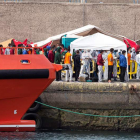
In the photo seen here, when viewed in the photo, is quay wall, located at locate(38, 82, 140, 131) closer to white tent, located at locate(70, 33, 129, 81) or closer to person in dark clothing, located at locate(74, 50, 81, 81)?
person in dark clothing, located at locate(74, 50, 81, 81)

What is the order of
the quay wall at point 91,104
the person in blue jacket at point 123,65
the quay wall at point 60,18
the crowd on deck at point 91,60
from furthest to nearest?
the quay wall at point 60,18 → the person in blue jacket at point 123,65 → the crowd on deck at point 91,60 → the quay wall at point 91,104

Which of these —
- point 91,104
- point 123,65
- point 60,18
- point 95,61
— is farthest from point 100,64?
point 60,18

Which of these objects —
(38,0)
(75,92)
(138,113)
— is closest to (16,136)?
(75,92)

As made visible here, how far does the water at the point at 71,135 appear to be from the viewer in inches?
661

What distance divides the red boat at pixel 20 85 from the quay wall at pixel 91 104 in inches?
35.6

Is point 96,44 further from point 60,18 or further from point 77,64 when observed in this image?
point 60,18

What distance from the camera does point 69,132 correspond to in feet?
58.9

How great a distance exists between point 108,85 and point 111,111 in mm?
832

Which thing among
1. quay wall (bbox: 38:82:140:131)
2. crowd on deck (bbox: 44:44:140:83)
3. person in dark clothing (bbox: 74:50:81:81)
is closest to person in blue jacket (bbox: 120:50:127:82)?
crowd on deck (bbox: 44:44:140:83)

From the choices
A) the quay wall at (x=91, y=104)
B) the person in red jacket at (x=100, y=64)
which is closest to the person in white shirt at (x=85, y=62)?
the person in red jacket at (x=100, y=64)

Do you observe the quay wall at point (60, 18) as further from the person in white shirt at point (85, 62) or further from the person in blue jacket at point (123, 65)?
the person in blue jacket at point (123, 65)

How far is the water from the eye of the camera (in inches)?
661

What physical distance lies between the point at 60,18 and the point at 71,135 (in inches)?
701

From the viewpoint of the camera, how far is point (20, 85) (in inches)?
667
